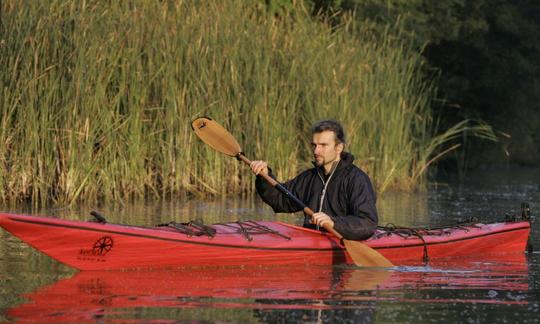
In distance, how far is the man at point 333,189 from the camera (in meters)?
8.93

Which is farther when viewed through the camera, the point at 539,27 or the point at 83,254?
the point at 539,27

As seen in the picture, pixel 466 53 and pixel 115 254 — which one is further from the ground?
pixel 466 53

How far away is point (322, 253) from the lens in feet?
29.6

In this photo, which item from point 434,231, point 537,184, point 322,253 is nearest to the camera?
point 322,253

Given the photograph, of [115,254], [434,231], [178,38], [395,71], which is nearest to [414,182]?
[395,71]

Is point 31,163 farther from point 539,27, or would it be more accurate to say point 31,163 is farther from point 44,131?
point 539,27

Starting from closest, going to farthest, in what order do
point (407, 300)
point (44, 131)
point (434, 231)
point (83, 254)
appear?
1. point (407, 300)
2. point (83, 254)
3. point (434, 231)
4. point (44, 131)

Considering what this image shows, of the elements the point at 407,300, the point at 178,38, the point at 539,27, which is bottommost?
the point at 407,300

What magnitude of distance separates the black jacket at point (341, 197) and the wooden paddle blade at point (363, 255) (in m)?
0.05

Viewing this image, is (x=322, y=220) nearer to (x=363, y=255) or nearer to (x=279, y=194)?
(x=363, y=255)

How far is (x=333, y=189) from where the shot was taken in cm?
916

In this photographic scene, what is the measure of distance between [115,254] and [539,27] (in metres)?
19.8

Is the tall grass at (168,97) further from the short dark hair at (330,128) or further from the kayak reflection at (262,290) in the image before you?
the kayak reflection at (262,290)

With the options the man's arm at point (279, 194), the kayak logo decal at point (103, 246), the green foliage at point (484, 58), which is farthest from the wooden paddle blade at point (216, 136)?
the green foliage at point (484, 58)
